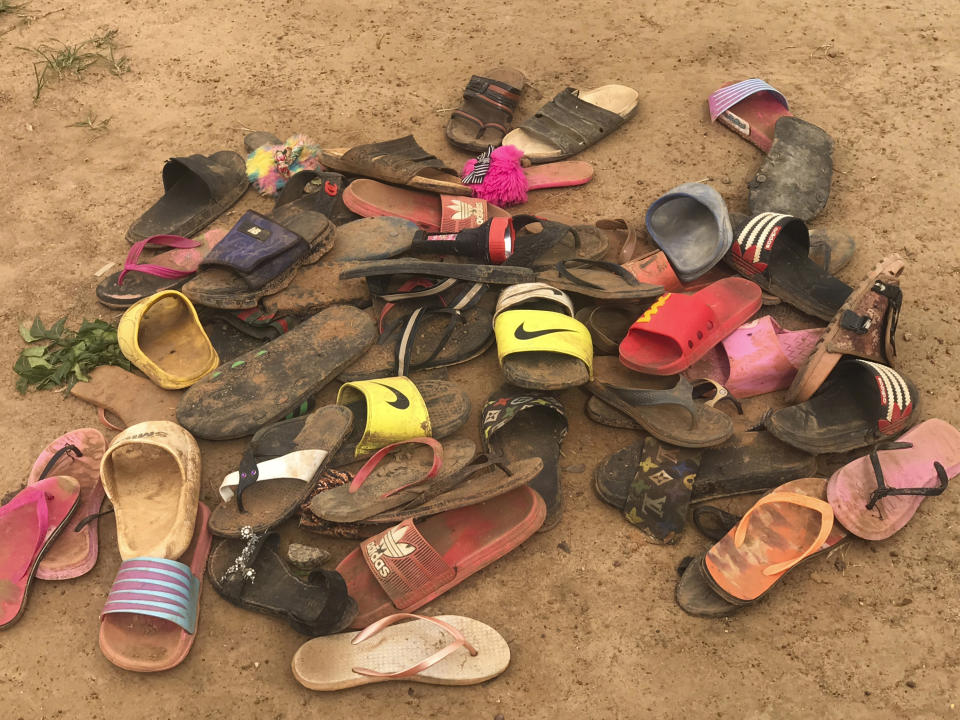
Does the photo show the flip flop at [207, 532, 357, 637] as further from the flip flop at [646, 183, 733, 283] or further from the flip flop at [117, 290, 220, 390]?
the flip flop at [646, 183, 733, 283]

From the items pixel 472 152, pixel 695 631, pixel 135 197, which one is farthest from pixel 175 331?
pixel 695 631

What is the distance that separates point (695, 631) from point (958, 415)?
1.34 metres

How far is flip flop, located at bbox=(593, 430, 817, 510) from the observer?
2.55 meters

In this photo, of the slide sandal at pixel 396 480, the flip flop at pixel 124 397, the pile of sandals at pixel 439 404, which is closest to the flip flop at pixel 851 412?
the pile of sandals at pixel 439 404

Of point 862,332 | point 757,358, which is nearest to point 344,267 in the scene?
point 757,358

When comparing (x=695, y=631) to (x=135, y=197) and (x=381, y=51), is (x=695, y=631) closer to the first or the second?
(x=135, y=197)

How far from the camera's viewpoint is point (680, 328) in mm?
2754

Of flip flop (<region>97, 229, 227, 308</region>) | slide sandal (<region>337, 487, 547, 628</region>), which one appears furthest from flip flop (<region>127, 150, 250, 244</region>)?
slide sandal (<region>337, 487, 547, 628</region>)

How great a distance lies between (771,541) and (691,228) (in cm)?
152

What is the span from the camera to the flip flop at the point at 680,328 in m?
2.76

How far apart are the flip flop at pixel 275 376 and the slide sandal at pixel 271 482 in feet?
0.55

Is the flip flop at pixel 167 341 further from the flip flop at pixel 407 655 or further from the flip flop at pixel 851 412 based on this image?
the flip flop at pixel 851 412

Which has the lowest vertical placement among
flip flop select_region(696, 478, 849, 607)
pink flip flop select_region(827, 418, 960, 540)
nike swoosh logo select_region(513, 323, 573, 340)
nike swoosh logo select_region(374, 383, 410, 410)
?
flip flop select_region(696, 478, 849, 607)

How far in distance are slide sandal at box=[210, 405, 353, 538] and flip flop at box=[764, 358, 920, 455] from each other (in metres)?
1.57
